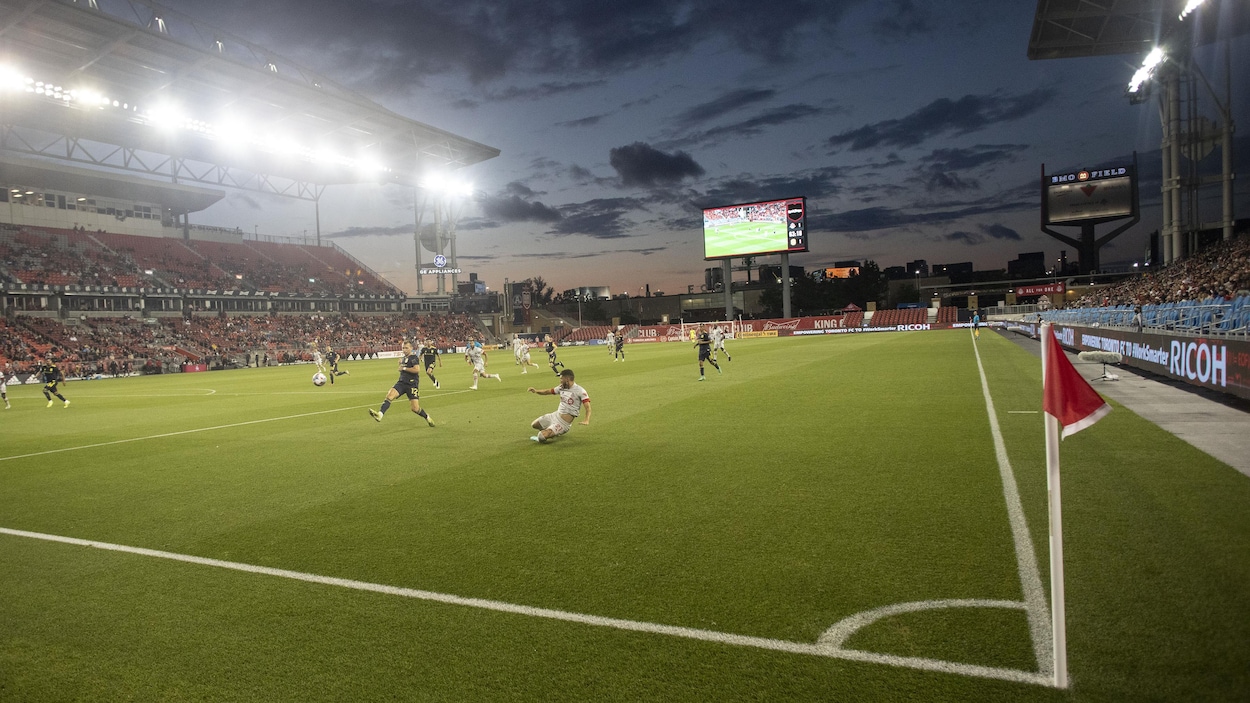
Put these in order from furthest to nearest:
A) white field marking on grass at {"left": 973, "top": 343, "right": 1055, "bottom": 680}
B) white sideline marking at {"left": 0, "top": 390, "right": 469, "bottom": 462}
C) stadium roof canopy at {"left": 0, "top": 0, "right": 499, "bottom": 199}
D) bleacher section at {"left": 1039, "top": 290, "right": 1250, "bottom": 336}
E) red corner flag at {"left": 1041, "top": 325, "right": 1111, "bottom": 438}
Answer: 1. stadium roof canopy at {"left": 0, "top": 0, "right": 499, "bottom": 199}
2. bleacher section at {"left": 1039, "top": 290, "right": 1250, "bottom": 336}
3. white sideline marking at {"left": 0, "top": 390, "right": 469, "bottom": 462}
4. white field marking on grass at {"left": 973, "top": 343, "right": 1055, "bottom": 680}
5. red corner flag at {"left": 1041, "top": 325, "right": 1111, "bottom": 438}

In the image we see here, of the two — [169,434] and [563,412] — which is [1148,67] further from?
[169,434]

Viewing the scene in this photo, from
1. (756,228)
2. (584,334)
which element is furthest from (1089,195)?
(584,334)

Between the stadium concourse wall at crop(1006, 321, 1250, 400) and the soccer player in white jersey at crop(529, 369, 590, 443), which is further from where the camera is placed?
the stadium concourse wall at crop(1006, 321, 1250, 400)

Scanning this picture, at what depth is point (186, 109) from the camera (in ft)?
167

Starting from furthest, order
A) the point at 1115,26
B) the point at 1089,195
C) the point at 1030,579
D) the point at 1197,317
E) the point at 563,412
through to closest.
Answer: the point at 1089,195 → the point at 1115,26 → the point at 1197,317 → the point at 563,412 → the point at 1030,579

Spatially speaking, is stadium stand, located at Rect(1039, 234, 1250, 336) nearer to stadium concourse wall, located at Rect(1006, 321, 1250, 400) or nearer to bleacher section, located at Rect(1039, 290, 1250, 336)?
bleacher section, located at Rect(1039, 290, 1250, 336)

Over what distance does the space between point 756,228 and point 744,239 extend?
1.69m

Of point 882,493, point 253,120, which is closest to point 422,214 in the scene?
point 253,120

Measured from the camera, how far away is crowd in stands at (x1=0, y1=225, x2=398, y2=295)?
55438 mm

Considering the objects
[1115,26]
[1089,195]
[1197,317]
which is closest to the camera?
[1197,317]

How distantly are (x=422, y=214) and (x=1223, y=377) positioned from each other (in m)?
80.7

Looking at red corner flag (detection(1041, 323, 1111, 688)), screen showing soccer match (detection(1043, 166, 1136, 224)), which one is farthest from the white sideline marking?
screen showing soccer match (detection(1043, 166, 1136, 224))

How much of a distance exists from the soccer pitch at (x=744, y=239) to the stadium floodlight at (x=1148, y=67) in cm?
3089

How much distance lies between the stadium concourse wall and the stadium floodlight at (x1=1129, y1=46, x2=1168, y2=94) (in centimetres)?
3042
